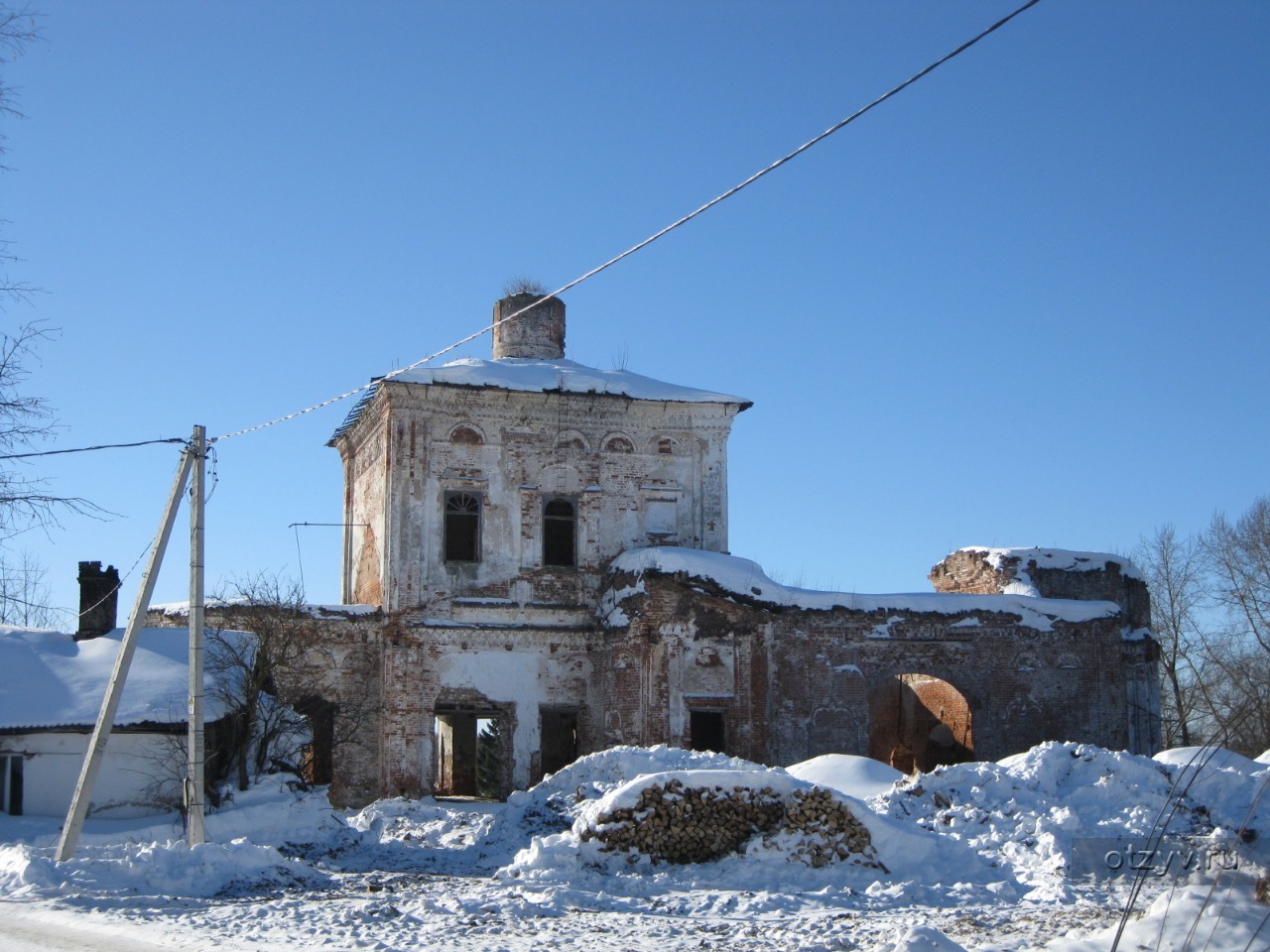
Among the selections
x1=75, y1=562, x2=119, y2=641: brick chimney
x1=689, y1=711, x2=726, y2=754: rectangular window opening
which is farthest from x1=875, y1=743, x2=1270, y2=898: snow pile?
x1=75, y1=562, x2=119, y2=641: brick chimney

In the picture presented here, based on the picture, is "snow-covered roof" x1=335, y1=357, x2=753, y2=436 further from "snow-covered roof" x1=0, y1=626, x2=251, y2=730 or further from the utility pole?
the utility pole

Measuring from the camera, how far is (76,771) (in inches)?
681

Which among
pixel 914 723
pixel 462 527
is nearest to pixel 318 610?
pixel 462 527

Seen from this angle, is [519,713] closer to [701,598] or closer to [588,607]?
[588,607]

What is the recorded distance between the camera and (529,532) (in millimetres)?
23594

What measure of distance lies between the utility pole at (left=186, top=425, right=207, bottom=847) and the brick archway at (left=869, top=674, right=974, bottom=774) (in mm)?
14984

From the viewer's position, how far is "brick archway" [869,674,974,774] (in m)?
25.1

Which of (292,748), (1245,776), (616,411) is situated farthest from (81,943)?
(616,411)

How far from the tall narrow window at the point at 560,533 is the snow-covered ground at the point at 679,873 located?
20.2ft

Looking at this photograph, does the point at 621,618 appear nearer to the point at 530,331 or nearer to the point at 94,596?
the point at 530,331

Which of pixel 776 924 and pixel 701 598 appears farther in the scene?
pixel 701 598

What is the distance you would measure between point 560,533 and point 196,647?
11.0 meters

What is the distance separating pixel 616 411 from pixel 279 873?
1296 cm

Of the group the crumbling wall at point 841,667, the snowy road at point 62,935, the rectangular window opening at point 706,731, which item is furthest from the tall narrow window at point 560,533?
the snowy road at point 62,935
